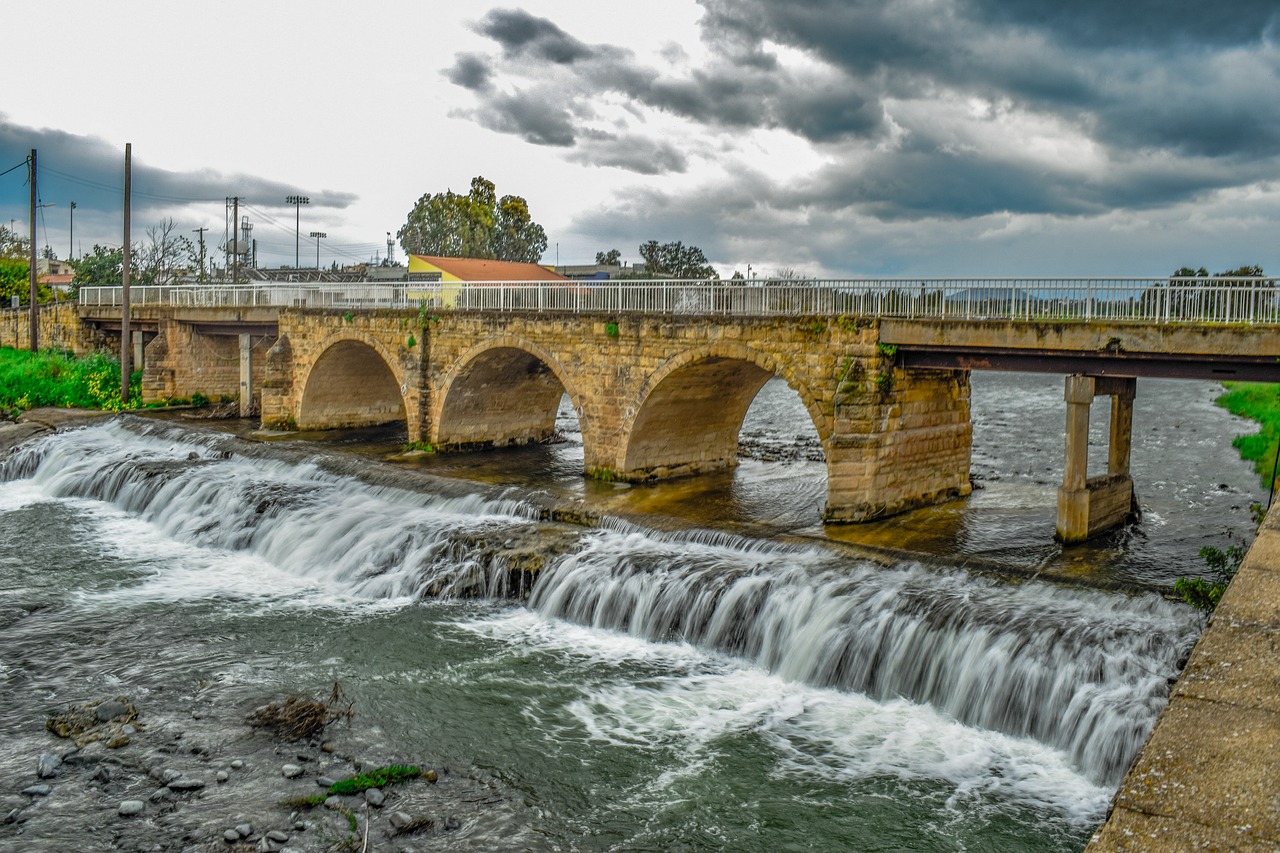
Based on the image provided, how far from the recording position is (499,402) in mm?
30953

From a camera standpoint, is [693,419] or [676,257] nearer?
[693,419]

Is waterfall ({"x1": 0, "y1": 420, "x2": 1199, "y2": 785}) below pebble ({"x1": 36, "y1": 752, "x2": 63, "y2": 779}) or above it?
above

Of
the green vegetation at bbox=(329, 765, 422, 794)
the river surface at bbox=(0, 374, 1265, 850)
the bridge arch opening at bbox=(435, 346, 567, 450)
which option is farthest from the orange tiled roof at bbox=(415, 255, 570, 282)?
the green vegetation at bbox=(329, 765, 422, 794)

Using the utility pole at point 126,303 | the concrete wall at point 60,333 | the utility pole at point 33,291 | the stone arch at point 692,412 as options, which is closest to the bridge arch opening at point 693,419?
the stone arch at point 692,412

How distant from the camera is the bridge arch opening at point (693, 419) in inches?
960

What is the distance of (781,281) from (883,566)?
7.65 metres

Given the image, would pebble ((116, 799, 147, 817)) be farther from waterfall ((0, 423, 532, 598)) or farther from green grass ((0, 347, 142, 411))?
green grass ((0, 347, 142, 411))

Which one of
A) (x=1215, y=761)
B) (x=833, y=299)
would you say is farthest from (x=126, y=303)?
(x=1215, y=761)

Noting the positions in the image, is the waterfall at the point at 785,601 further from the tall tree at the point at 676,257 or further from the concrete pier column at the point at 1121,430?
the tall tree at the point at 676,257

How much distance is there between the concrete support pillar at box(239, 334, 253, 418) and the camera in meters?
37.8

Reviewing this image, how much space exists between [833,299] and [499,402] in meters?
12.9

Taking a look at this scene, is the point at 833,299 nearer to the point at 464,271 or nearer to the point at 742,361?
the point at 742,361

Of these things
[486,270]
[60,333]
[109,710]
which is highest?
[486,270]

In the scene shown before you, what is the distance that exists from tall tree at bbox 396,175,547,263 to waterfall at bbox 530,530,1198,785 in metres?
71.5
